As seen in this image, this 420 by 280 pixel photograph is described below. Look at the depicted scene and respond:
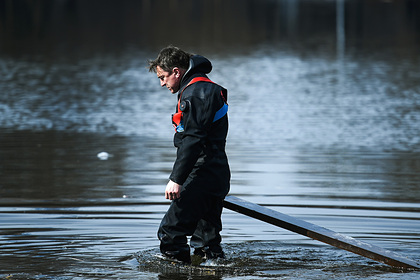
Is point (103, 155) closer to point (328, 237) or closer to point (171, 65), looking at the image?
point (171, 65)

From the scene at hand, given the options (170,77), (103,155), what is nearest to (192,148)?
(170,77)

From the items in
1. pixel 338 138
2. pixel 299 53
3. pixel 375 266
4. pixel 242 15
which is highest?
pixel 242 15

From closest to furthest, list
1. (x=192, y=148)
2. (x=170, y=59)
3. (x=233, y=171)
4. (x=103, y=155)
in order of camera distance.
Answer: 1. (x=192, y=148)
2. (x=170, y=59)
3. (x=233, y=171)
4. (x=103, y=155)

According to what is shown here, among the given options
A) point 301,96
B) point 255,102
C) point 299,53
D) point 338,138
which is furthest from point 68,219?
point 299,53

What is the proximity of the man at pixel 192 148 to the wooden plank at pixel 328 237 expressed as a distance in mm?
223

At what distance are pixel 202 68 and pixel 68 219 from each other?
2.81 m

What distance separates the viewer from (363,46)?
37844 mm

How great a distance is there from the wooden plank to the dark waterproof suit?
8.9 inches

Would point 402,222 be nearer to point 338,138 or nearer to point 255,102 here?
point 338,138

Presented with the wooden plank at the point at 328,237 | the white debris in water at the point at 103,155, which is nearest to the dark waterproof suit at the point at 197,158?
the wooden plank at the point at 328,237

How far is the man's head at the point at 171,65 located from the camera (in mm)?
6449

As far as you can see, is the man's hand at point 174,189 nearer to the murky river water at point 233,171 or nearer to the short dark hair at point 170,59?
the murky river water at point 233,171

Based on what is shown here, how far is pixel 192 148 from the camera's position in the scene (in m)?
6.27

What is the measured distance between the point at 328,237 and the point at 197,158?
1.20 metres
